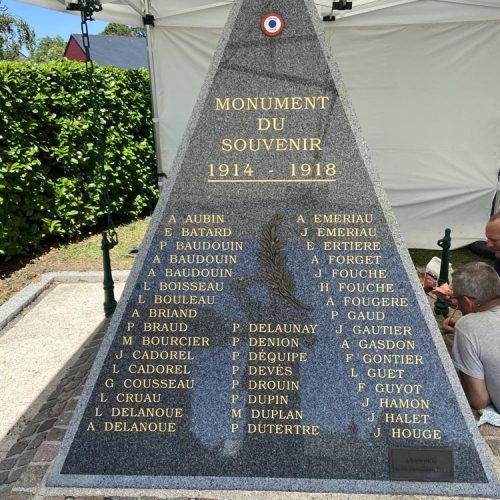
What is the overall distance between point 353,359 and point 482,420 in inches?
36.2

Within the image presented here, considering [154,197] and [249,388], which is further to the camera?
[154,197]

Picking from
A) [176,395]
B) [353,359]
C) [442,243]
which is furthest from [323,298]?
[442,243]

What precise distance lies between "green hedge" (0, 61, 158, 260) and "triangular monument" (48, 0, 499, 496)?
15.5 feet

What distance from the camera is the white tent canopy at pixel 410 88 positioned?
20.5ft

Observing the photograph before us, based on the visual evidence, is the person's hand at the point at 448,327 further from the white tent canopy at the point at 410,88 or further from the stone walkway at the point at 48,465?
the white tent canopy at the point at 410,88

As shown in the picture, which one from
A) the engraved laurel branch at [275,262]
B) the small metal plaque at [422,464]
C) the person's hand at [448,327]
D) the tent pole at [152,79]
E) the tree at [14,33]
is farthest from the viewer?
the tree at [14,33]

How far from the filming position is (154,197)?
9.81 meters

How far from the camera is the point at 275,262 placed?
8.09ft

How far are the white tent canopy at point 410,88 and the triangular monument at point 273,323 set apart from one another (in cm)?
442

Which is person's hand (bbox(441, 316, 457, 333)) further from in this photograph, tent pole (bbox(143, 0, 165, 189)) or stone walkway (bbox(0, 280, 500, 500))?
tent pole (bbox(143, 0, 165, 189))

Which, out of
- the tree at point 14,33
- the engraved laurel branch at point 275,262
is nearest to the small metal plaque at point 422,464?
the engraved laurel branch at point 275,262

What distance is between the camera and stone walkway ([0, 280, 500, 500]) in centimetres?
233

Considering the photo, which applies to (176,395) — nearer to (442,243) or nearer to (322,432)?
(322,432)

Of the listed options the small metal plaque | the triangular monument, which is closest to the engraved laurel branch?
the triangular monument
